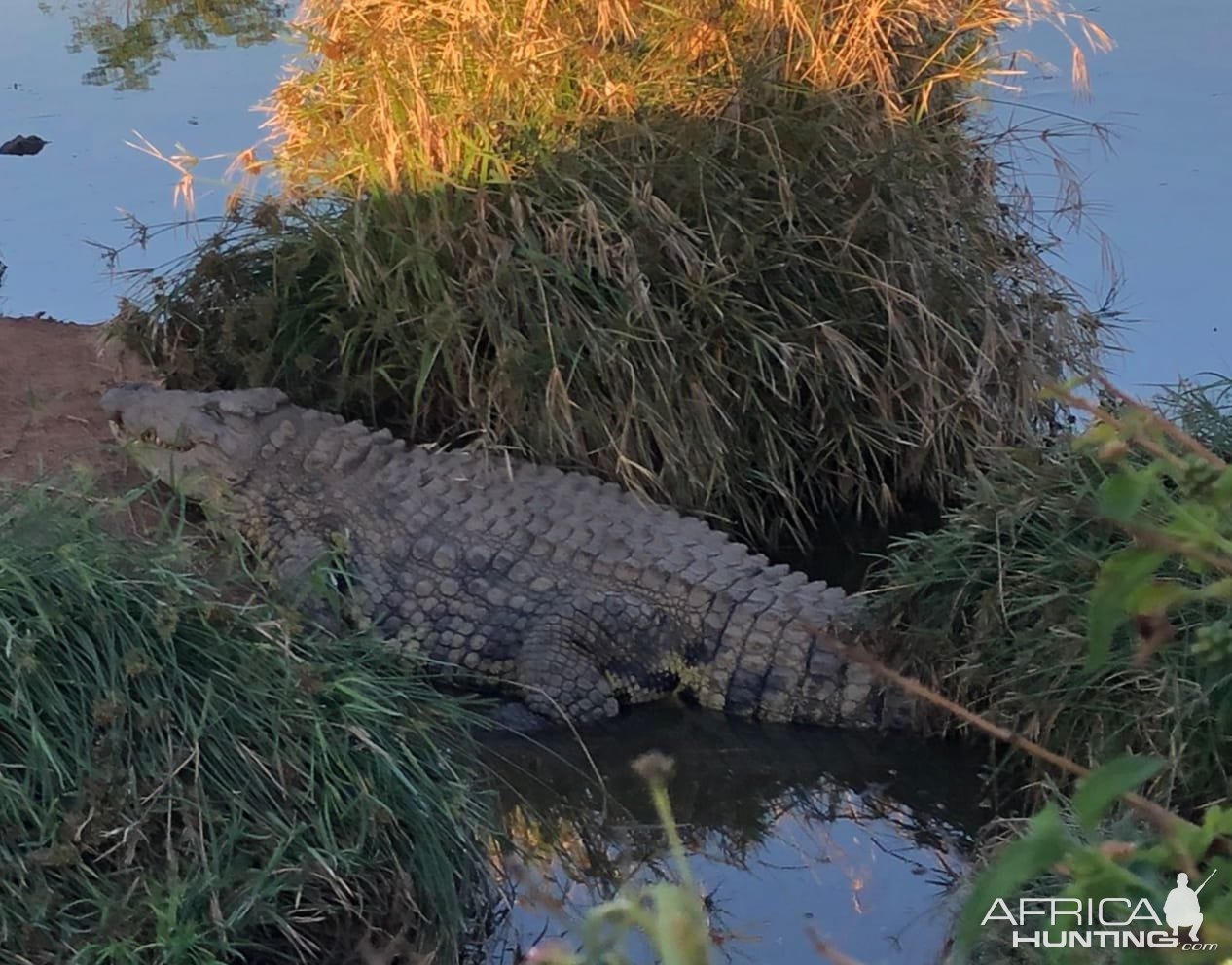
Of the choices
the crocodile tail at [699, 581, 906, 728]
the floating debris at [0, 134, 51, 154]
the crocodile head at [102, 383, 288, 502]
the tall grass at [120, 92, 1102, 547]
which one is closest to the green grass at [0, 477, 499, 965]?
the crocodile tail at [699, 581, 906, 728]

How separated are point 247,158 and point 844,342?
2.09 metres

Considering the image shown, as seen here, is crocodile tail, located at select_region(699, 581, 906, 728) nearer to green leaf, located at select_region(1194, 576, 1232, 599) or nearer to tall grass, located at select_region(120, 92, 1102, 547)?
tall grass, located at select_region(120, 92, 1102, 547)

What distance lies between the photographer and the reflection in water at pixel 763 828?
10.3 ft

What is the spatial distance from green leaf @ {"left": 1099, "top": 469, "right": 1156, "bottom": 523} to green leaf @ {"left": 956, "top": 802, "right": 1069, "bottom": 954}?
0.21 meters

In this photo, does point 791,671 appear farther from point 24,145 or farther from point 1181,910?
point 24,145

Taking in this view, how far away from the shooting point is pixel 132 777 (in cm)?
267

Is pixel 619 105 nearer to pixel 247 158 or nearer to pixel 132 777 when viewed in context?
pixel 247 158

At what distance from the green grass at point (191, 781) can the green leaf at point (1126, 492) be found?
1.99 meters

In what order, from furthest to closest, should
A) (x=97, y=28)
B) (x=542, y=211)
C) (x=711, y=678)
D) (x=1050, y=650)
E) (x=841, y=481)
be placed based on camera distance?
(x=97, y=28)
(x=841, y=481)
(x=542, y=211)
(x=711, y=678)
(x=1050, y=650)

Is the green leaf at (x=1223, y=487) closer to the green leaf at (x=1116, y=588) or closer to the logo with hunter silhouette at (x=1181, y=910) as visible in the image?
the green leaf at (x=1116, y=588)

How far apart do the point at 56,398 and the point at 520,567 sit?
62.4 inches

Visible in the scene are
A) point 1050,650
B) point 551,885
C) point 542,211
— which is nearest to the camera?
point 551,885

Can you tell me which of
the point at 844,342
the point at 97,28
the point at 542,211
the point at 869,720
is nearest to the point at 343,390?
the point at 542,211

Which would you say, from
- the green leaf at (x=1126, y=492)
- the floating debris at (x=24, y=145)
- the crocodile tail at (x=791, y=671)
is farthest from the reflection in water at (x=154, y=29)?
the green leaf at (x=1126, y=492)
